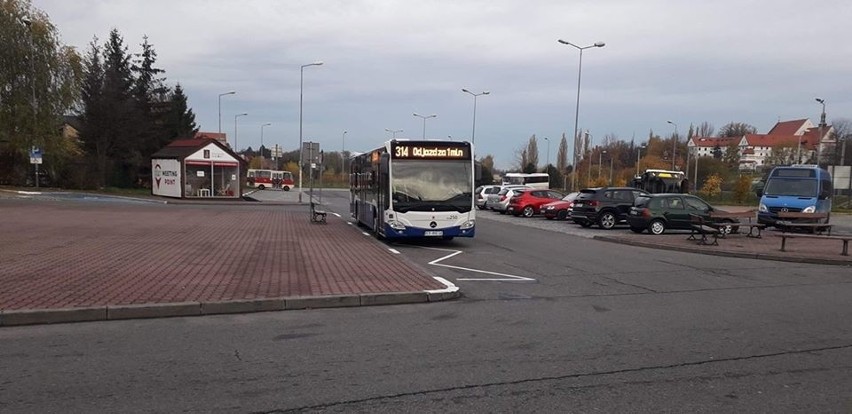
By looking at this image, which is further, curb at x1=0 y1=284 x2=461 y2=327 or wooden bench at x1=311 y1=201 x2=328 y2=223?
wooden bench at x1=311 y1=201 x2=328 y2=223

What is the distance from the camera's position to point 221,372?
5.32 meters

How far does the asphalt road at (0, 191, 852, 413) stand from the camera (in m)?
4.69

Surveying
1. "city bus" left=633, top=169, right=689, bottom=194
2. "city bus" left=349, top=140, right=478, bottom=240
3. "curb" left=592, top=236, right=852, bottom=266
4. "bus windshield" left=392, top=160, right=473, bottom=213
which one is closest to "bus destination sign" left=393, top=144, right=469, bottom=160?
"city bus" left=349, top=140, right=478, bottom=240

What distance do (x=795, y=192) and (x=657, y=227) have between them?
576 centimetres

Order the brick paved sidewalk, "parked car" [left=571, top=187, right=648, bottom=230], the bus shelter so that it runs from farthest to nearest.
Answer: the bus shelter, "parked car" [left=571, top=187, right=648, bottom=230], the brick paved sidewalk

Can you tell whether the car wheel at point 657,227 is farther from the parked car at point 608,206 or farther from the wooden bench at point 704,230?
the parked car at point 608,206

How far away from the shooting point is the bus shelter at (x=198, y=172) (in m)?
43.7

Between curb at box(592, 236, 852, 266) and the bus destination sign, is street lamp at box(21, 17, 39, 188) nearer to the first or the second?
the bus destination sign

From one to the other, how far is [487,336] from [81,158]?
48844 mm

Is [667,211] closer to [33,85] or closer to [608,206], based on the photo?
[608,206]

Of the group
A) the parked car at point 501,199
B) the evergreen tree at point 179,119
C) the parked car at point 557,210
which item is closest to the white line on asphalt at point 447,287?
the parked car at point 557,210

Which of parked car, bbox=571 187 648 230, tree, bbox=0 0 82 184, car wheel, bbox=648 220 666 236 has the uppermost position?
tree, bbox=0 0 82 184

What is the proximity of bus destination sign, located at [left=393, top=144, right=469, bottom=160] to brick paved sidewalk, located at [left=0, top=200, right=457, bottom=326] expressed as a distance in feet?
8.70

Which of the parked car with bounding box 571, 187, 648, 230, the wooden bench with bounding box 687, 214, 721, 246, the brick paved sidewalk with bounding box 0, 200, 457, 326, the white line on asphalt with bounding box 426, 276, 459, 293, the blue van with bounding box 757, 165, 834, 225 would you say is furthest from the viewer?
the parked car with bounding box 571, 187, 648, 230
